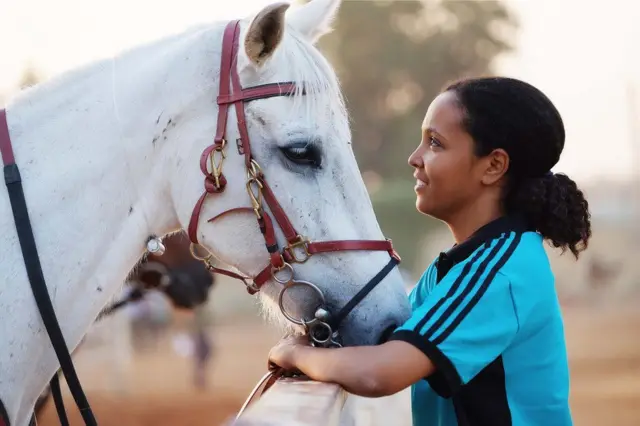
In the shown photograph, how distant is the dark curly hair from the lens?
6.88 ft

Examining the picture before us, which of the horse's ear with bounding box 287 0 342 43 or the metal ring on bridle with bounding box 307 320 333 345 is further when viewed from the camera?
the horse's ear with bounding box 287 0 342 43

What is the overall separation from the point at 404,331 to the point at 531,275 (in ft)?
1.16

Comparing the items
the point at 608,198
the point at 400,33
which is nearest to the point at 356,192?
the point at 608,198

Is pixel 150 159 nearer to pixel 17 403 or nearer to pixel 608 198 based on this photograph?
pixel 17 403

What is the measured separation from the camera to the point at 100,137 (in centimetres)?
225

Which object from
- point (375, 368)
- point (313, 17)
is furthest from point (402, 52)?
point (375, 368)

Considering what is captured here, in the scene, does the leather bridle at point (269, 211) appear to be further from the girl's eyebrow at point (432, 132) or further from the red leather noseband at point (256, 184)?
the girl's eyebrow at point (432, 132)

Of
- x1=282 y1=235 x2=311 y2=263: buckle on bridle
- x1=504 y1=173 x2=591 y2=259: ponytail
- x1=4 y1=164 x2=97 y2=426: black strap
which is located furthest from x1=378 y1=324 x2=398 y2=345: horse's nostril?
x1=4 y1=164 x2=97 y2=426: black strap

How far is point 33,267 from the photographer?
2096 mm

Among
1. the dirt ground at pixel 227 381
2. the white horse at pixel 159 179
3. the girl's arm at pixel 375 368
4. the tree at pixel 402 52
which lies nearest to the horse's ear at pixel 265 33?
the white horse at pixel 159 179

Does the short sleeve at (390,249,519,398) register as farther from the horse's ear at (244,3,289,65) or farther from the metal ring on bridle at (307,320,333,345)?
the horse's ear at (244,3,289,65)

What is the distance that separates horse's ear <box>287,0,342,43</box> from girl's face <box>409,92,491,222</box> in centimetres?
52

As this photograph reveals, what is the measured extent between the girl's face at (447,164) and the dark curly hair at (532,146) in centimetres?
3

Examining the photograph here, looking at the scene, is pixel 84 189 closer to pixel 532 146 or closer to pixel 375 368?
pixel 375 368
